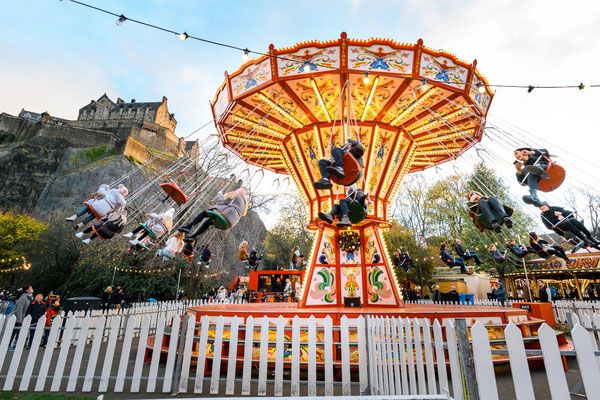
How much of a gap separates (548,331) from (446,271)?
87.5 ft

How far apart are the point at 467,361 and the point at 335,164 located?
3.74 metres

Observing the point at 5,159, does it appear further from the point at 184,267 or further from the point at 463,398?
the point at 463,398

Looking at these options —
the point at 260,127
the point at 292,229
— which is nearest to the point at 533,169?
the point at 260,127

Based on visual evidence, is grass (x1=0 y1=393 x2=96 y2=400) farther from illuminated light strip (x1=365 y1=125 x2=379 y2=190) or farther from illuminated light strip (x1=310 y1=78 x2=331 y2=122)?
illuminated light strip (x1=365 y1=125 x2=379 y2=190)

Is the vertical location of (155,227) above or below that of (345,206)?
below

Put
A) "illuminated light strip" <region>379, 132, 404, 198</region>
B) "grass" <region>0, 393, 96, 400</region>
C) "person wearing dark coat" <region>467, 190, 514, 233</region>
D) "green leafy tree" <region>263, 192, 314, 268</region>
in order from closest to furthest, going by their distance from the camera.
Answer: "grass" <region>0, 393, 96, 400</region>
"person wearing dark coat" <region>467, 190, 514, 233</region>
"illuminated light strip" <region>379, 132, 404, 198</region>
"green leafy tree" <region>263, 192, 314, 268</region>

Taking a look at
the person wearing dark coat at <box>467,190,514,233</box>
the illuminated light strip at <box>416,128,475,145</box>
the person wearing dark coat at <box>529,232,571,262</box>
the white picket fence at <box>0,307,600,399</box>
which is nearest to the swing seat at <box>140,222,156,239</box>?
the white picket fence at <box>0,307,600,399</box>

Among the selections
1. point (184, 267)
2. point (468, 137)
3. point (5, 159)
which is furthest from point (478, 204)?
point (5, 159)

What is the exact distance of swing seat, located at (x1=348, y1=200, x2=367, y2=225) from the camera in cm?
607

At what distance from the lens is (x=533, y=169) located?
5156 millimetres

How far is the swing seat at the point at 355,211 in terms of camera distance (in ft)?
19.9

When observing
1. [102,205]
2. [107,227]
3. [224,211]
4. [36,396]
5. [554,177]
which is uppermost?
[554,177]

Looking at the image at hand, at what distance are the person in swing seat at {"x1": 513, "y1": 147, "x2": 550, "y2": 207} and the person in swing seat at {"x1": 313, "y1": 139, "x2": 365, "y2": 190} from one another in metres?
2.80

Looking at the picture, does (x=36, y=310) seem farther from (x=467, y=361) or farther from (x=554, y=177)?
(x=554, y=177)
